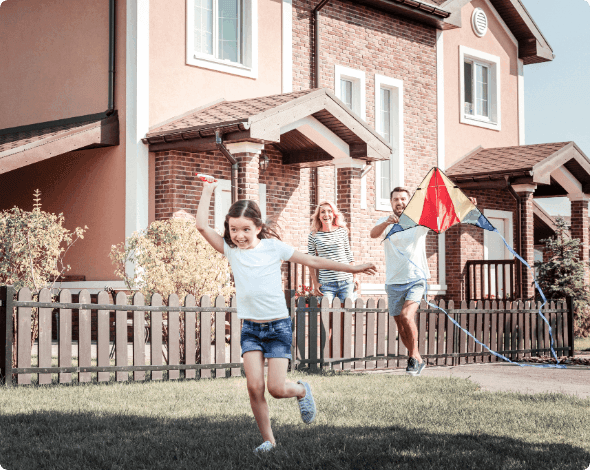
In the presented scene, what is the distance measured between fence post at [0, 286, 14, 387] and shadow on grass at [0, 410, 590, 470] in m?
1.68

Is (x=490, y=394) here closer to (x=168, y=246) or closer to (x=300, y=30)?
(x=168, y=246)

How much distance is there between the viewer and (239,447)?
4730 millimetres

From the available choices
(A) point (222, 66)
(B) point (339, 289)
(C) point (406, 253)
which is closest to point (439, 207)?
(C) point (406, 253)

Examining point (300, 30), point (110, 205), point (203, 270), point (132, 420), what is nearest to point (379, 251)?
point (300, 30)

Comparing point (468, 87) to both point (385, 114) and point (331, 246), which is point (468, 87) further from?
point (331, 246)

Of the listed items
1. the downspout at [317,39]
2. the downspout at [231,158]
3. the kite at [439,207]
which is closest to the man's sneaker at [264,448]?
the kite at [439,207]

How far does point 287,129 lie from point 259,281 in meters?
7.84

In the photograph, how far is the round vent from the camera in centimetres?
1855

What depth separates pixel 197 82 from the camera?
43.8 feet

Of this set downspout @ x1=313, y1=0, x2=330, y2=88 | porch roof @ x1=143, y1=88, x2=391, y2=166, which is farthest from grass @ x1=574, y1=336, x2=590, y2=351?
downspout @ x1=313, y1=0, x2=330, y2=88

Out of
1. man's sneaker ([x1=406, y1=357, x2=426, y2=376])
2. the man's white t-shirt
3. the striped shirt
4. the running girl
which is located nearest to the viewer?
the running girl

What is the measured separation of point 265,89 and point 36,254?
6443 millimetres

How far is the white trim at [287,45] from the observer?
14.6 metres

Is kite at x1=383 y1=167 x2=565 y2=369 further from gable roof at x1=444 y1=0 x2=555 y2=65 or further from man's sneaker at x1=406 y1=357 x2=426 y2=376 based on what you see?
gable roof at x1=444 y1=0 x2=555 y2=65
